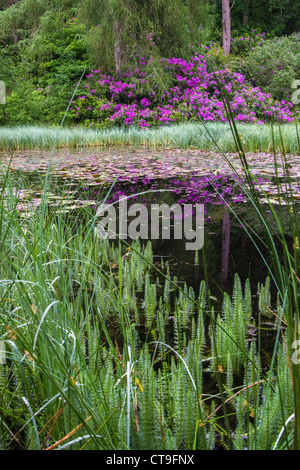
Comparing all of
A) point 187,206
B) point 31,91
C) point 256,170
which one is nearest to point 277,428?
point 187,206

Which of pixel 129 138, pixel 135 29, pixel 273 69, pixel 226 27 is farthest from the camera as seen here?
pixel 226 27

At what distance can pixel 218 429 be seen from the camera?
1051 millimetres

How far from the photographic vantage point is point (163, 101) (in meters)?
11.5

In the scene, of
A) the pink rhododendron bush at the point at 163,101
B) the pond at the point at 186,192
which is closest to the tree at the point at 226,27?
the pink rhododendron bush at the point at 163,101

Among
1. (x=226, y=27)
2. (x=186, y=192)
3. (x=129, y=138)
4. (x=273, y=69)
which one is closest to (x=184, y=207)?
(x=186, y=192)

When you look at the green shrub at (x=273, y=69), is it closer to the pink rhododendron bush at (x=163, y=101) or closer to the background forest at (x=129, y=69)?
the background forest at (x=129, y=69)

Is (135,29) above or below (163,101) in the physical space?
above

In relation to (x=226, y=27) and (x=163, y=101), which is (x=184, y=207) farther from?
(x=226, y=27)

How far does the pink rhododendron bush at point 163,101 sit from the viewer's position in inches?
424

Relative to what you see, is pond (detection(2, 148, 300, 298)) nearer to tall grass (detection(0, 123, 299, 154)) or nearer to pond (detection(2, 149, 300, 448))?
pond (detection(2, 149, 300, 448))

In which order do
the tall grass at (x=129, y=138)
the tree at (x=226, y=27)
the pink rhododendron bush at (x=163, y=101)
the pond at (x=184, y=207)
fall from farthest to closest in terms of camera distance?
1. the tree at (x=226, y=27)
2. the pink rhododendron bush at (x=163, y=101)
3. the tall grass at (x=129, y=138)
4. the pond at (x=184, y=207)

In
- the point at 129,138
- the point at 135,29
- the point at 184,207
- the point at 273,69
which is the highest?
the point at 135,29

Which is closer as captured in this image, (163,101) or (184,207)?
(184,207)

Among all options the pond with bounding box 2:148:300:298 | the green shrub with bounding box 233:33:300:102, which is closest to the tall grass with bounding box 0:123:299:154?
the pond with bounding box 2:148:300:298
